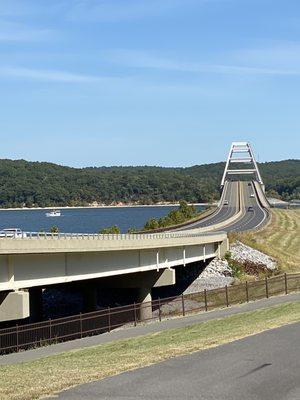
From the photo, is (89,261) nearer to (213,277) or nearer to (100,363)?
(213,277)

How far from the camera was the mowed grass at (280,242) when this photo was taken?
199 feet

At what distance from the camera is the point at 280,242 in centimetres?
7100

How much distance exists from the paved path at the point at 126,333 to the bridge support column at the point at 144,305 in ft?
9.50

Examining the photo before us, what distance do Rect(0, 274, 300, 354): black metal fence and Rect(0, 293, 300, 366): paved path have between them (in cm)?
167

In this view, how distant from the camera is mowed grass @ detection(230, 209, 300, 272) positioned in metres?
60.6

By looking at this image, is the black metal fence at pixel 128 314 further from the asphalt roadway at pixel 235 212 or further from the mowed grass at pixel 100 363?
the asphalt roadway at pixel 235 212

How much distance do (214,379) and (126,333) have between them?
1556 centimetres

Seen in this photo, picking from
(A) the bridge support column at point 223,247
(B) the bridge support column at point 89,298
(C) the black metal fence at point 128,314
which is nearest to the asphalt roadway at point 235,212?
(A) the bridge support column at point 223,247

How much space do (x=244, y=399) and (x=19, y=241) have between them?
64.1 feet

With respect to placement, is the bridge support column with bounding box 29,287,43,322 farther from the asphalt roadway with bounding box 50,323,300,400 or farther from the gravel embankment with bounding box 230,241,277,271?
the asphalt roadway with bounding box 50,323,300,400

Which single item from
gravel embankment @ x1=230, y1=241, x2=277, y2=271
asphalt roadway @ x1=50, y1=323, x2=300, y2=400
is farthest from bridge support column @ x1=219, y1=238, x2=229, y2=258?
asphalt roadway @ x1=50, y1=323, x2=300, y2=400

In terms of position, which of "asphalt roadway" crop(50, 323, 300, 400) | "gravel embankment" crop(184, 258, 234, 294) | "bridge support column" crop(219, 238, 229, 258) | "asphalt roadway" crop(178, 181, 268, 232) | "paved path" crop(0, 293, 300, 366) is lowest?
"gravel embankment" crop(184, 258, 234, 294)

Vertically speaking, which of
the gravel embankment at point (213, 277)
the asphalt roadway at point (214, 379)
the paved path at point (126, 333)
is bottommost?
the gravel embankment at point (213, 277)

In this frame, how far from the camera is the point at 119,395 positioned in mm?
12367
